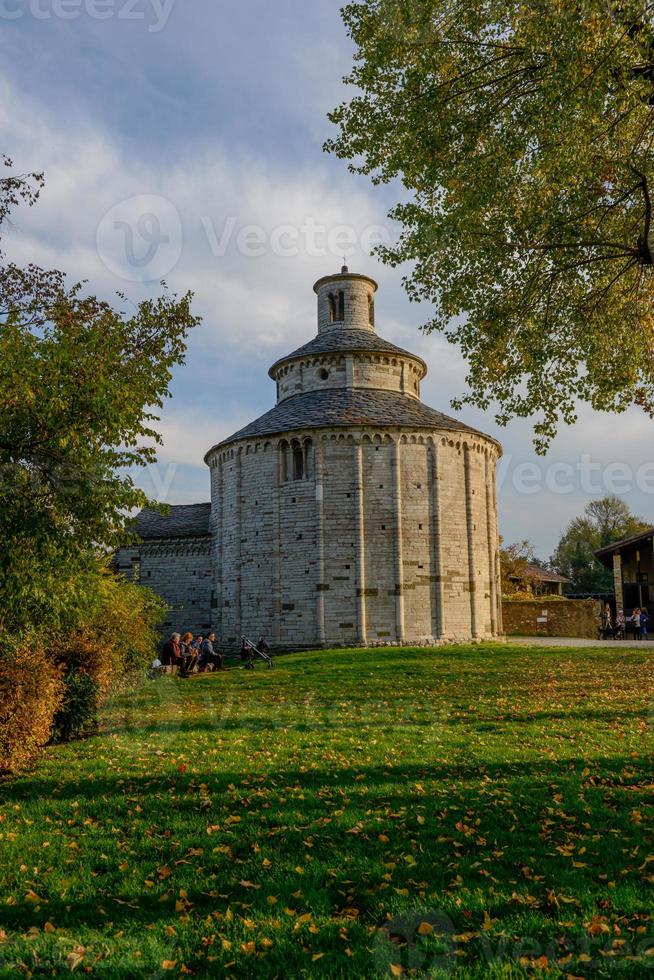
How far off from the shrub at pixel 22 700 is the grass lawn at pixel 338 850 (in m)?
0.38

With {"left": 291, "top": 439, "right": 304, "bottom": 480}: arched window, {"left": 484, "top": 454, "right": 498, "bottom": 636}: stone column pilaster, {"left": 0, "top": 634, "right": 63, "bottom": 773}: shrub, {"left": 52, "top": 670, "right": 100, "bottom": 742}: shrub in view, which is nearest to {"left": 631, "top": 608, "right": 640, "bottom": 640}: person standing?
{"left": 484, "top": 454, "right": 498, "bottom": 636}: stone column pilaster

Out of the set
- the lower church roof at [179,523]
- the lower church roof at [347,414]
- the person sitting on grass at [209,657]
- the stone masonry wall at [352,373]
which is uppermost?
the stone masonry wall at [352,373]

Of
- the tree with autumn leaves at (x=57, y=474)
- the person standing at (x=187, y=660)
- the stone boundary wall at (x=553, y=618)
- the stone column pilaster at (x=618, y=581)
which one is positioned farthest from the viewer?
the stone column pilaster at (x=618, y=581)

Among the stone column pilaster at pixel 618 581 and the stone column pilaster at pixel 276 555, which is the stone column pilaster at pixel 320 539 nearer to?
the stone column pilaster at pixel 276 555

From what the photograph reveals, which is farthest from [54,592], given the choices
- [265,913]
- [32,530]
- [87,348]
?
[265,913]

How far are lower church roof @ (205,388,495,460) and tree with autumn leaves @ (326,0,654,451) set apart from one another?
16691 mm

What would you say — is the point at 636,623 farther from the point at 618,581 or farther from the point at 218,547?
the point at 218,547

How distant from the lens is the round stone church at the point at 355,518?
31.2 metres

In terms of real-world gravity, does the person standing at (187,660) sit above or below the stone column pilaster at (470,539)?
below

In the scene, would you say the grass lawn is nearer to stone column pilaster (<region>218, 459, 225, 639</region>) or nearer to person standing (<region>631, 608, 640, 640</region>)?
stone column pilaster (<region>218, 459, 225, 639</region>)

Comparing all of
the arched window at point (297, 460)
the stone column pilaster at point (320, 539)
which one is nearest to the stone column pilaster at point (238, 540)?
the arched window at point (297, 460)

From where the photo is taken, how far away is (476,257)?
1421 centimetres

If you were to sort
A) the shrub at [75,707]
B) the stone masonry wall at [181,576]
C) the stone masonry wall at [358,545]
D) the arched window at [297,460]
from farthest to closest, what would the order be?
the stone masonry wall at [181,576], the arched window at [297,460], the stone masonry wall at [358,545], the shrub at [75,707]

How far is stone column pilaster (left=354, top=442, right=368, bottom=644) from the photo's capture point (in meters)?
30.7
